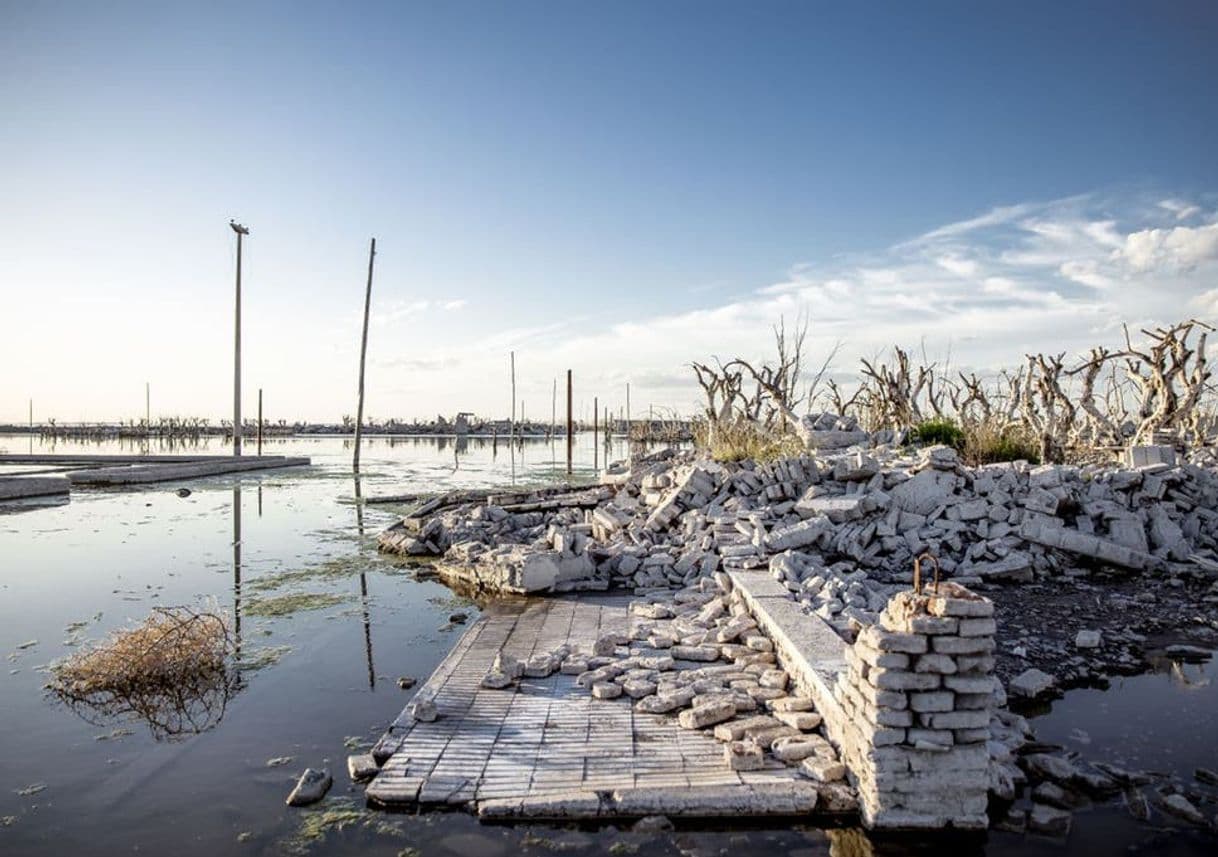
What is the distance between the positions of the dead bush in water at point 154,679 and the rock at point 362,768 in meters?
1.39

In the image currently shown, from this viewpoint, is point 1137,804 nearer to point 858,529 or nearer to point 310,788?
point 310,788

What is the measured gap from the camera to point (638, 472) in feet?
47.4

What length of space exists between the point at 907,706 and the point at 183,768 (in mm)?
4149

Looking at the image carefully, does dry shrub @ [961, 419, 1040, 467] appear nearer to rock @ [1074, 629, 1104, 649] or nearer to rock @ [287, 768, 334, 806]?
rock @ [1074, 629, 1104, 649]

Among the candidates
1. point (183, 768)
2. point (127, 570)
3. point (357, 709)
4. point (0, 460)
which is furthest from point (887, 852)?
point (0, 460)

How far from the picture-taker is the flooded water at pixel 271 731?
3643 millimetres

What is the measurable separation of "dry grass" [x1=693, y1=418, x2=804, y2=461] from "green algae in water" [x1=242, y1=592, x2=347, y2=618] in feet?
22.9

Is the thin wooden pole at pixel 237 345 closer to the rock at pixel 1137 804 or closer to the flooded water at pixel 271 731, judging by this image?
the flooded water at pixel 271 731

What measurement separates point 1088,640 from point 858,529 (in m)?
3.29

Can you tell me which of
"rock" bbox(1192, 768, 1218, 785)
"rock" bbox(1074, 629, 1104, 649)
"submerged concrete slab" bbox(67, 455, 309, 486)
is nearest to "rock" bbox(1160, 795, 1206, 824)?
"rock" bbox(1192, 768, 1218, 785)

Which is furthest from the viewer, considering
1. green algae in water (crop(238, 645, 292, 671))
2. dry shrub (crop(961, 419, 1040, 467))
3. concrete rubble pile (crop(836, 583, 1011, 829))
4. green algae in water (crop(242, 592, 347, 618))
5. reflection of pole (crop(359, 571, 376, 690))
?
dry shrub (crop(961, 419, 1040, 467))

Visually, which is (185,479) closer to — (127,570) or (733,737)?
(127,570)

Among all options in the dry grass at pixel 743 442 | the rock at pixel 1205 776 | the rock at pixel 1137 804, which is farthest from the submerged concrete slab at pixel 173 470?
the rock at pixel 1205 776

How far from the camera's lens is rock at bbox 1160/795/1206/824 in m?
3.90
